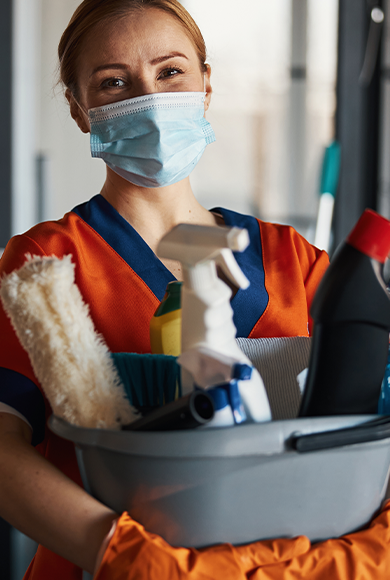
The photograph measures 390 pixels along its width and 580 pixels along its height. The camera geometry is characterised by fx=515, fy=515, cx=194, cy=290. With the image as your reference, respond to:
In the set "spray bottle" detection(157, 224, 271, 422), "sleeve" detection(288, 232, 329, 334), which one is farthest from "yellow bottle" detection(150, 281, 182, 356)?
"sleeve" detection(288, 232, 329, 334)

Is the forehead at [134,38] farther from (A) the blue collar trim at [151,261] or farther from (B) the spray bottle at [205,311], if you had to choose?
(B) the spray bottle at [205,311]

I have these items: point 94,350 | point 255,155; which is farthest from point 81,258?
point 255,155

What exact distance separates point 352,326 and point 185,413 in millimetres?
121

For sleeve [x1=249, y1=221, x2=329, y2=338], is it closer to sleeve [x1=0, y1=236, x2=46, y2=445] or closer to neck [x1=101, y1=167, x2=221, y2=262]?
neck [x1=101, y1=167, x2=221, y2=262]

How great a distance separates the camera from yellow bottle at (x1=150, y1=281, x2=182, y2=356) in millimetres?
424

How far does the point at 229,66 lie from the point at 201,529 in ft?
5.93

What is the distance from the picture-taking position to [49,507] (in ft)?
1.30

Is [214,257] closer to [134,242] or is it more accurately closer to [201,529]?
[201,529]

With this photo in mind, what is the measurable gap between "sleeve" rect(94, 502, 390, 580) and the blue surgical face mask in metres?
0.45

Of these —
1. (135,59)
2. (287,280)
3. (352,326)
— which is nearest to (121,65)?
(135,59)

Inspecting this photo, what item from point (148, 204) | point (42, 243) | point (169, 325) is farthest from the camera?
point (148, 204)

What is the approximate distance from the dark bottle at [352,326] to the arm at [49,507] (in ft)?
0.58

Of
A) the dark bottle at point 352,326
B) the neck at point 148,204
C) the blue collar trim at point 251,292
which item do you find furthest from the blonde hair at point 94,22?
the dark bottle at point 352,326

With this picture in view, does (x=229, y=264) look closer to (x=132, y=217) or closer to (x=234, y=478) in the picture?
(x=234, y=478)
